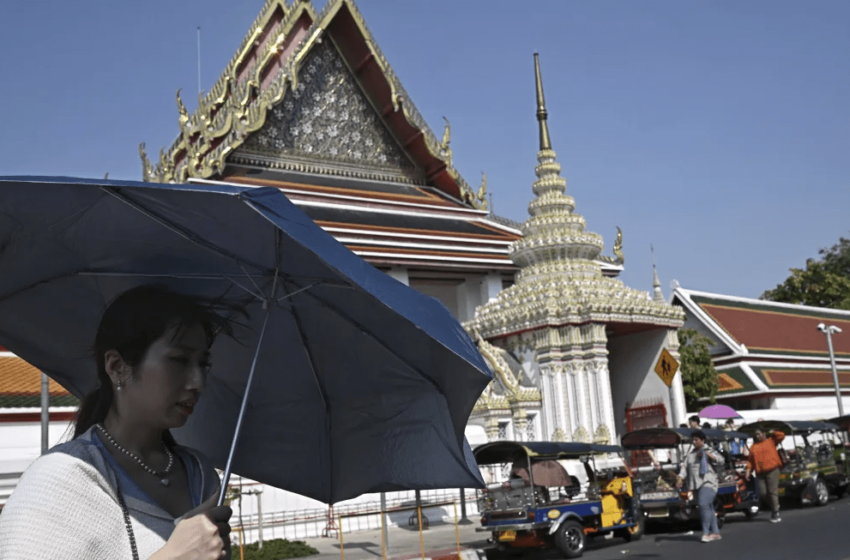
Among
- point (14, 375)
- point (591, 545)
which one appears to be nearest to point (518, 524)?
point (591, 545)

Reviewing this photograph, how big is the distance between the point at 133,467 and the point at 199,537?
0.29m

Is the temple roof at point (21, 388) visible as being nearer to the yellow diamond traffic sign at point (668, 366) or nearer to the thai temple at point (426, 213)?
the thai temple at point (426, 213)

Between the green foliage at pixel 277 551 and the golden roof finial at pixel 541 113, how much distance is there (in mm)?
10656

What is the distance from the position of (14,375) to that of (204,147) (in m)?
8.79

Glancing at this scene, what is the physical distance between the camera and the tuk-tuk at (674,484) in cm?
1155

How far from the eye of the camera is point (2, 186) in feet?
5.65

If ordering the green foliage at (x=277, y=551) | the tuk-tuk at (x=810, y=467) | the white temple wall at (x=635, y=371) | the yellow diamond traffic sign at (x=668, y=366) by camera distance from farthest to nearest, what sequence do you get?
the white temple wall at (x=635, y=371) < the yellow diamond traffic sign at (x=668, y=366) < the tuk-tuk at (x=810, y=467) < the green foliage at (x=277, y=551)

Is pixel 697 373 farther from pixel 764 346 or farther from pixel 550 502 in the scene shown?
pixel 550 502

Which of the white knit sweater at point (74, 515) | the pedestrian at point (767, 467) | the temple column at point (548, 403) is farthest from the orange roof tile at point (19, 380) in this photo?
the white knit sweater at point (74, 515)

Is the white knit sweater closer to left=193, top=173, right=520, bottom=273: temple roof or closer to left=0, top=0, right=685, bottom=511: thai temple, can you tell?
left=0, top=0, right=685, bottom=511: thai temple

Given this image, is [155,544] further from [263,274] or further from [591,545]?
[591,545]

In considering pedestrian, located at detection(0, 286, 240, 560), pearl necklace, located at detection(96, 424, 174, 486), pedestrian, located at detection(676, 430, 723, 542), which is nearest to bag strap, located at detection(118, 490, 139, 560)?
pedestrian, located at detection(0, 286, 240, 560)

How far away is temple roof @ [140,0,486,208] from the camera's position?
22.5 metres

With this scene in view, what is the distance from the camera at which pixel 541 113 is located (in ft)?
65.3
